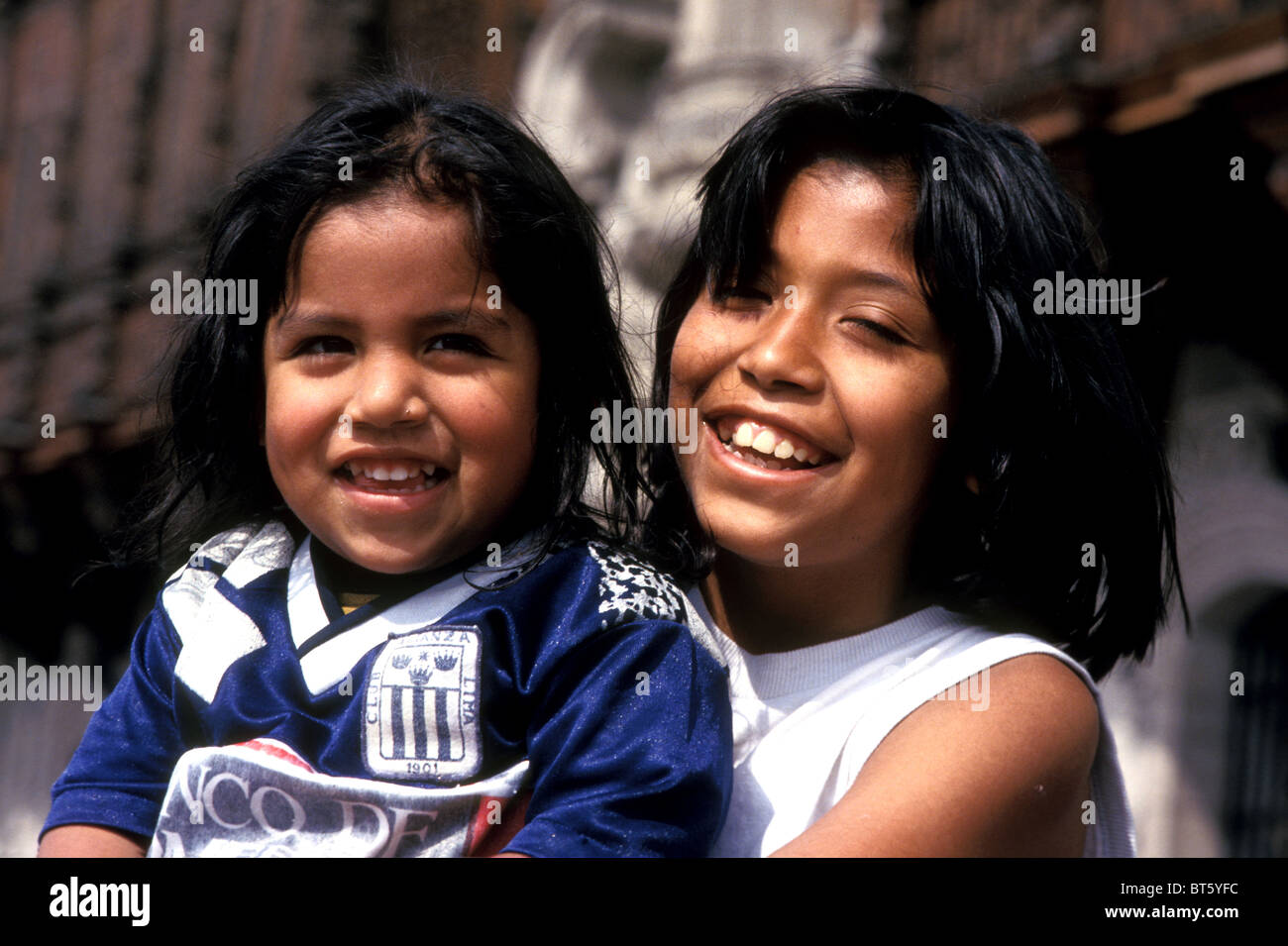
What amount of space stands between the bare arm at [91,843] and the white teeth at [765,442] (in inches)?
35.2

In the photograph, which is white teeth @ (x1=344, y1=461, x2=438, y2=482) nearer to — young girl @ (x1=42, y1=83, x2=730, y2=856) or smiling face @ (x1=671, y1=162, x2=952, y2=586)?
young girl @ (x1=42, y1=83, x2=730, y2=856)

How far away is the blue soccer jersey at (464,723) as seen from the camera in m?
1.68

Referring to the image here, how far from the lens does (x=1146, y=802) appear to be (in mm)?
5855

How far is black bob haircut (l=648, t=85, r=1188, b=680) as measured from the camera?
1935mm

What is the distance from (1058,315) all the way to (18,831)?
423 inches

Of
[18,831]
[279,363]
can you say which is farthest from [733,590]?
[18,831]

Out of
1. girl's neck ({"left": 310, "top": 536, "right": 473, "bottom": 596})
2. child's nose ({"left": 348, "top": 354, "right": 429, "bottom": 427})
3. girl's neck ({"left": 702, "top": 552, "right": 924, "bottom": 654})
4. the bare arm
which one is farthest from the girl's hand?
the bare arm

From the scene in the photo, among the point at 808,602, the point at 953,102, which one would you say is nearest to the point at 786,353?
the point at 808,602

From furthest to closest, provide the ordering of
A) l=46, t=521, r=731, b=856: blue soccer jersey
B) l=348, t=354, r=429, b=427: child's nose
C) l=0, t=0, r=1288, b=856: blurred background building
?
l=0, t=0, r=1288, b=856: blurred background building
l=348, t=354, r=429, b=427: child's nose
l=46, t=521, r=731, b=856: blue soccer jersey

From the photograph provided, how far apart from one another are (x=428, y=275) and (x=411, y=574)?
360 mm

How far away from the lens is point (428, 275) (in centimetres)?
185

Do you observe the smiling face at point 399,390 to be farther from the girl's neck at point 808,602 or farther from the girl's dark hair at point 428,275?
the girl's neck at point 808,602

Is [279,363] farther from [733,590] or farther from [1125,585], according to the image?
[1125,585]

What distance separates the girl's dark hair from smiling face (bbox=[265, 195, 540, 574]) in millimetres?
39
